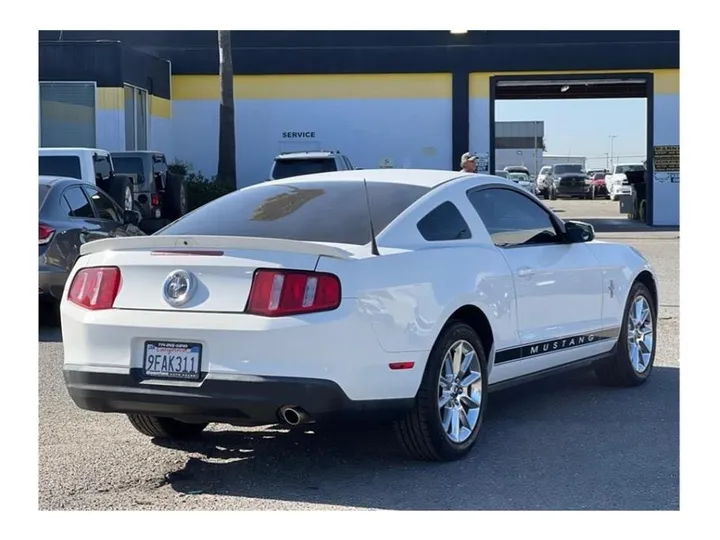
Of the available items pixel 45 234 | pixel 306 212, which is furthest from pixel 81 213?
pixel 306 212

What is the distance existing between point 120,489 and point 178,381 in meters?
0.64

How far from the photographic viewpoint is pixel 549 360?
22.2 feet

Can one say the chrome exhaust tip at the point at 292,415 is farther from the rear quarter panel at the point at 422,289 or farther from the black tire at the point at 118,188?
the black tire at the point at 118,188

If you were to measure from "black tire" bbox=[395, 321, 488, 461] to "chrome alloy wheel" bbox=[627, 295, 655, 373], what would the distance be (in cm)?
240

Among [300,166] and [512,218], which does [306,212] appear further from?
[300,166]

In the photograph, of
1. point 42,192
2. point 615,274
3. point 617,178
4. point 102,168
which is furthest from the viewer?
point 617,178

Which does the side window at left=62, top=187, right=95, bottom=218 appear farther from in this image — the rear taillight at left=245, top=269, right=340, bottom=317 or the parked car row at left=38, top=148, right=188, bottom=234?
the rear taillight at left=245, top=269, right=340, bottom=317

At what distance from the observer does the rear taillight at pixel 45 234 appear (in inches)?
412

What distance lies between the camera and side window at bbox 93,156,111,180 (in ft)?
55.5

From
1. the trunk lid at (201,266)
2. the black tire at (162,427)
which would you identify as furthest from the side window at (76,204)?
the trunk lid at (201,266)

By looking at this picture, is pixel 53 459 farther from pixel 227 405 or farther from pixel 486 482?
pixel 486 482

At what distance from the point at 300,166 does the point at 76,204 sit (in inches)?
417

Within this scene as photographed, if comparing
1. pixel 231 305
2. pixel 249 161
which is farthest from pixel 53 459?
pixel 249 161

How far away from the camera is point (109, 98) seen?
2564 cm
